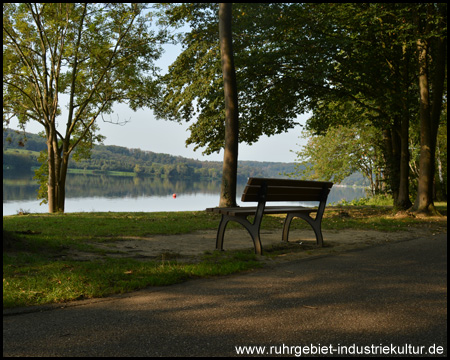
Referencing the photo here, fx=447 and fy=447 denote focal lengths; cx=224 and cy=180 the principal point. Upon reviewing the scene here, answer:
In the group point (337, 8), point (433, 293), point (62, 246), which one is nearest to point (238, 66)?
point (337, 8)

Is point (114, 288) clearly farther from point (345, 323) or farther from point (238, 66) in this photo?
point (238, 66)

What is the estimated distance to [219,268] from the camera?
5.24 metres

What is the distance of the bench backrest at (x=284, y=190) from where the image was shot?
6.36 m

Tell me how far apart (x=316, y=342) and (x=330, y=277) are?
206cm

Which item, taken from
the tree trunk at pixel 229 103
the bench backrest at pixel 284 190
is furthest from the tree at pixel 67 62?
→ the bench backrest at pixel 284 190

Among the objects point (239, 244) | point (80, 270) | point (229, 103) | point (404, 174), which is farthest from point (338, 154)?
point (80, 270)

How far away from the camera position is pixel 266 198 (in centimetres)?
649

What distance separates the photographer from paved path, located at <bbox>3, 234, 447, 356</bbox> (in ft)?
9.82

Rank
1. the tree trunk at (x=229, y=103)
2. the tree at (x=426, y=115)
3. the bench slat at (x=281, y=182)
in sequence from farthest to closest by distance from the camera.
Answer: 1. the tree at (x=426, y=115)
2. the tree trunk at (x=229, y=103)
3. the bench slat at (x=281, y=182)

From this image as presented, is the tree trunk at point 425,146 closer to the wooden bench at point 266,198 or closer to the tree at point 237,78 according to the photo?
the tree at point 237,78

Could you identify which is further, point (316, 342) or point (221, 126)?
point (221, 126)

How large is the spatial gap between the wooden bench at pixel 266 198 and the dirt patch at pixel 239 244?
38cm

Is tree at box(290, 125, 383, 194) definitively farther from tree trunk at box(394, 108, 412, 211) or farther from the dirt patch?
the dirt patch

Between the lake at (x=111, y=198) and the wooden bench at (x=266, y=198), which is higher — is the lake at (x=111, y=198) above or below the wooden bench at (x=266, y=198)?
below
